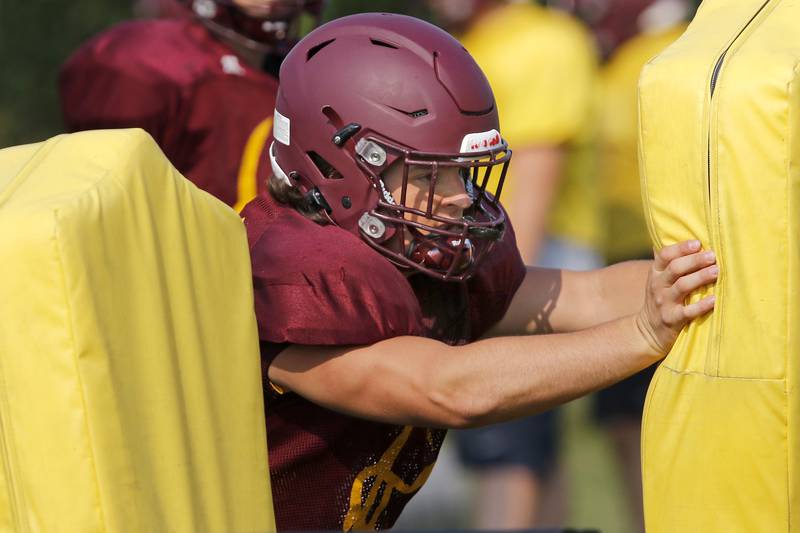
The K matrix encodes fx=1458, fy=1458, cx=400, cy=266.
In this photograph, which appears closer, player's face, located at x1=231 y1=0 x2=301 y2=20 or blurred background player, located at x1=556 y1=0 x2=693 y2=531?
player's face, located at x1=231 y1=0 x2=301 y2=20

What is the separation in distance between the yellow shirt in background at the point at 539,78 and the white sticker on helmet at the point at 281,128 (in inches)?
56.3

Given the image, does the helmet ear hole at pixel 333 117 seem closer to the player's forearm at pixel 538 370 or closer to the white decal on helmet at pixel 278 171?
the white decal on helmet at pixel 278 171

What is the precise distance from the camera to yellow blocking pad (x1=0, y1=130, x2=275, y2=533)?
1594 millimetres

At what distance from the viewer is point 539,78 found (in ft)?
12.6

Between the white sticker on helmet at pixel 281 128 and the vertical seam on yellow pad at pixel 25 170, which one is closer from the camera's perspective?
the vertical seam on yellow pad at pixel 25 170

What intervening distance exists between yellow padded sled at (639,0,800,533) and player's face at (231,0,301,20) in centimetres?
166

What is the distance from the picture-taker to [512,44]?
3.86 metres

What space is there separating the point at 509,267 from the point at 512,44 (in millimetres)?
1395

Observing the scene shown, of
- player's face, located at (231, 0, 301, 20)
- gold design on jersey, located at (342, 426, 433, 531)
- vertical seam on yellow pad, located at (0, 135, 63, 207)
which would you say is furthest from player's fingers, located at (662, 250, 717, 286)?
player's face, located at (231, 0, 301, 20)

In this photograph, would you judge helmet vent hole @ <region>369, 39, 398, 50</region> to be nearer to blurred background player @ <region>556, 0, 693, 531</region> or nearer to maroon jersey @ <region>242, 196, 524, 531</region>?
maroon jersey @ <region>242, 196, 524, 531</region>

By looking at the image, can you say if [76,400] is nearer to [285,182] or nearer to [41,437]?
[41,437]

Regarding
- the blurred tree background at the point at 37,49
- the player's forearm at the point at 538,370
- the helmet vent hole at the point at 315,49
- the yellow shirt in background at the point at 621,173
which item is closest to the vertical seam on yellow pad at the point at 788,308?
the player's forearm at the point at 538,370

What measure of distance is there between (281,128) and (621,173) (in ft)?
7.58

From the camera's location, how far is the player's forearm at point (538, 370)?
82.7 inches
